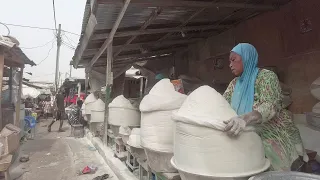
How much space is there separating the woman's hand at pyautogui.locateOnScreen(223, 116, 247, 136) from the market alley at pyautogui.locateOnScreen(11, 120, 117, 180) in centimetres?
379

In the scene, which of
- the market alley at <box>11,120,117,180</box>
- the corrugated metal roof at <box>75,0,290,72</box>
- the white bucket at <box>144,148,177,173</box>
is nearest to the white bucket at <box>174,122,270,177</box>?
the white bucket at <box>144,148,177,173</box>

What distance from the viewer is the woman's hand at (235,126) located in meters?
1.76

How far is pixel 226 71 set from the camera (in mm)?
6594

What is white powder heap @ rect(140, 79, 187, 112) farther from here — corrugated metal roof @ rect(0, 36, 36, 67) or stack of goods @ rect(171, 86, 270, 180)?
corrugated metal roof @ rect(0, 36, 36, 67)

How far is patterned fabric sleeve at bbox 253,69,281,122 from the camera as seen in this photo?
6.46ft

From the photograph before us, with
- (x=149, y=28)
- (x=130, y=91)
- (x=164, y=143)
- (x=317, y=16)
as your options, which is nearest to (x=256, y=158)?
(x=164, y=143)

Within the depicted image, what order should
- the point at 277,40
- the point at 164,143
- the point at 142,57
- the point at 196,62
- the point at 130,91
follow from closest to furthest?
the point at 164,143 → the point at 277,40 → the point at 196,62 → the point at 142,57 → the point at 130,91

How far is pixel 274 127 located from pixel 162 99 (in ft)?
3.93

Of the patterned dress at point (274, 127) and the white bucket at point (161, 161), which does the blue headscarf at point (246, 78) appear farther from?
the white bucket at point (161, 161)

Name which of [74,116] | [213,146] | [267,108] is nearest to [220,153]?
[213,146]

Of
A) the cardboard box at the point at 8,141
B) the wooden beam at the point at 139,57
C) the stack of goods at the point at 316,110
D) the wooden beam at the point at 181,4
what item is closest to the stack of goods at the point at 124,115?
the cardboard box at the point at 8,141

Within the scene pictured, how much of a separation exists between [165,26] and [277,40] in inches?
91.2

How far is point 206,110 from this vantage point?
75.9 inches

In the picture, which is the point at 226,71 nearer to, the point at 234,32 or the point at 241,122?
the point at 234,32
